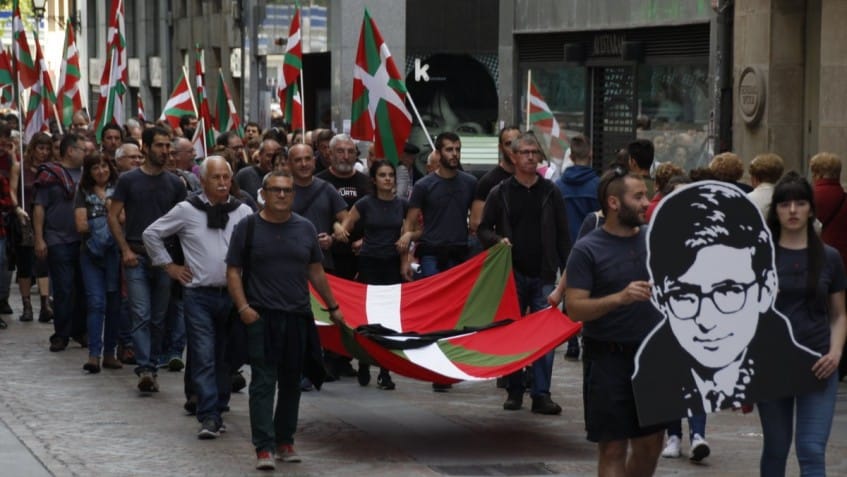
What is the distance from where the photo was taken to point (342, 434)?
11.4 m

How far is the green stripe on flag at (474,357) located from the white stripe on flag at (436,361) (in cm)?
5

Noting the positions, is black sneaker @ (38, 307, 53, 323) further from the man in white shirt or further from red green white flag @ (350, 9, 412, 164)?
the man in white shirt

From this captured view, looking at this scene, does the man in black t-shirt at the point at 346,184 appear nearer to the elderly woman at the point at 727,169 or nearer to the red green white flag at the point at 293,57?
the elderly woman at the point at 727,169

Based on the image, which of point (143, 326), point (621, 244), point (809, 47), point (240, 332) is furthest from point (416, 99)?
point (621, 244)

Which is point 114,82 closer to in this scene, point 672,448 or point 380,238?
point 380,238

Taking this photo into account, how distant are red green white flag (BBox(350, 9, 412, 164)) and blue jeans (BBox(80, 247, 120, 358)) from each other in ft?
10.6

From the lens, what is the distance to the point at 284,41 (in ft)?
123

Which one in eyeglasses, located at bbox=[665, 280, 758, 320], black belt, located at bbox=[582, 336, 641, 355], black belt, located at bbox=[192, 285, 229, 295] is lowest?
black belt, located at bbox=[192, 285, 229, 295]

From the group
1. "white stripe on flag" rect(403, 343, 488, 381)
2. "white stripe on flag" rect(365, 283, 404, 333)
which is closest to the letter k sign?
"white stripe on flag" rect(365, 283, 404, 333)

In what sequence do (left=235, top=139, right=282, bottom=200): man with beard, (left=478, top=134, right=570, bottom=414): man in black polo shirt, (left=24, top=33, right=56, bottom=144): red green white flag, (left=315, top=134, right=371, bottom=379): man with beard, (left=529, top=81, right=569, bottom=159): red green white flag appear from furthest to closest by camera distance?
(left=24, top=33, right=56, bottom=144): red green white flag < (left=529, top=81, right=569, bottom=159): red green white flag < (left=235, top=139, right=282, bottom=200): man with beard < (left=315, top=134, right=371, bottom=379): man with beard < (left=478, top=134, right=570, bottom=414): man in black polo shirt

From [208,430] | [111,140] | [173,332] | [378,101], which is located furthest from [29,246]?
[208,430]

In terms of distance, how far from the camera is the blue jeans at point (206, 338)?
36.8 feet

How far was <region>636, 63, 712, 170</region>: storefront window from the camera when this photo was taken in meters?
22.4

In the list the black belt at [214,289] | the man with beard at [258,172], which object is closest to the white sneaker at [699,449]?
the black belt at [214,289]
